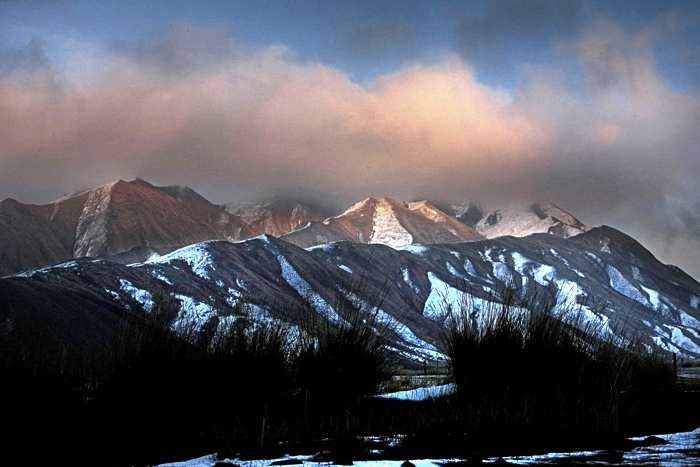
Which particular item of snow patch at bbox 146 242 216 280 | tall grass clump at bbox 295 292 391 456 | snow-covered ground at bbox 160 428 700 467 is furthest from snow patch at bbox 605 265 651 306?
snow-covered ground at bbox 160 428 700 467

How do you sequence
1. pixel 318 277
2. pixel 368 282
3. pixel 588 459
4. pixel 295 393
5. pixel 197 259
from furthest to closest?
pixel 318 277, pixel 197 259, pixel 368 282, pixel 295 393, pixel 588 459

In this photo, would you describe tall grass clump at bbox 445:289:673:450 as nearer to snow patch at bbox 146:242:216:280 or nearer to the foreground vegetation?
the foreground vegetation

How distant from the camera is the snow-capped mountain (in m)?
66.2

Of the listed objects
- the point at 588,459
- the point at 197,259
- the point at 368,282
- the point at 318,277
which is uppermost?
the point at 197,259

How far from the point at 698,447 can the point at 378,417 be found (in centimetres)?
330

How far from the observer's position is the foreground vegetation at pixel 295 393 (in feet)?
18.4

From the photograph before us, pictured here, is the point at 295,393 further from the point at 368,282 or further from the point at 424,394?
the point at 368,282

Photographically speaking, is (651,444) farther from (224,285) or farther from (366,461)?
(224,285)

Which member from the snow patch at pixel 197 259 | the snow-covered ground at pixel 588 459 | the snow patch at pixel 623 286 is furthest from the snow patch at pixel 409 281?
the snow-covered ground at pixel 588 459

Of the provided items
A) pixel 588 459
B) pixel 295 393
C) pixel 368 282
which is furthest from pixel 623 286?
pixel 588 459

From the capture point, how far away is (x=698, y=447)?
15.5 feet

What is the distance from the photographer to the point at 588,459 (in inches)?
173

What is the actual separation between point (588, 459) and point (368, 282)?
4627cm

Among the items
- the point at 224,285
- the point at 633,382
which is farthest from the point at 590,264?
the point at 633,382
